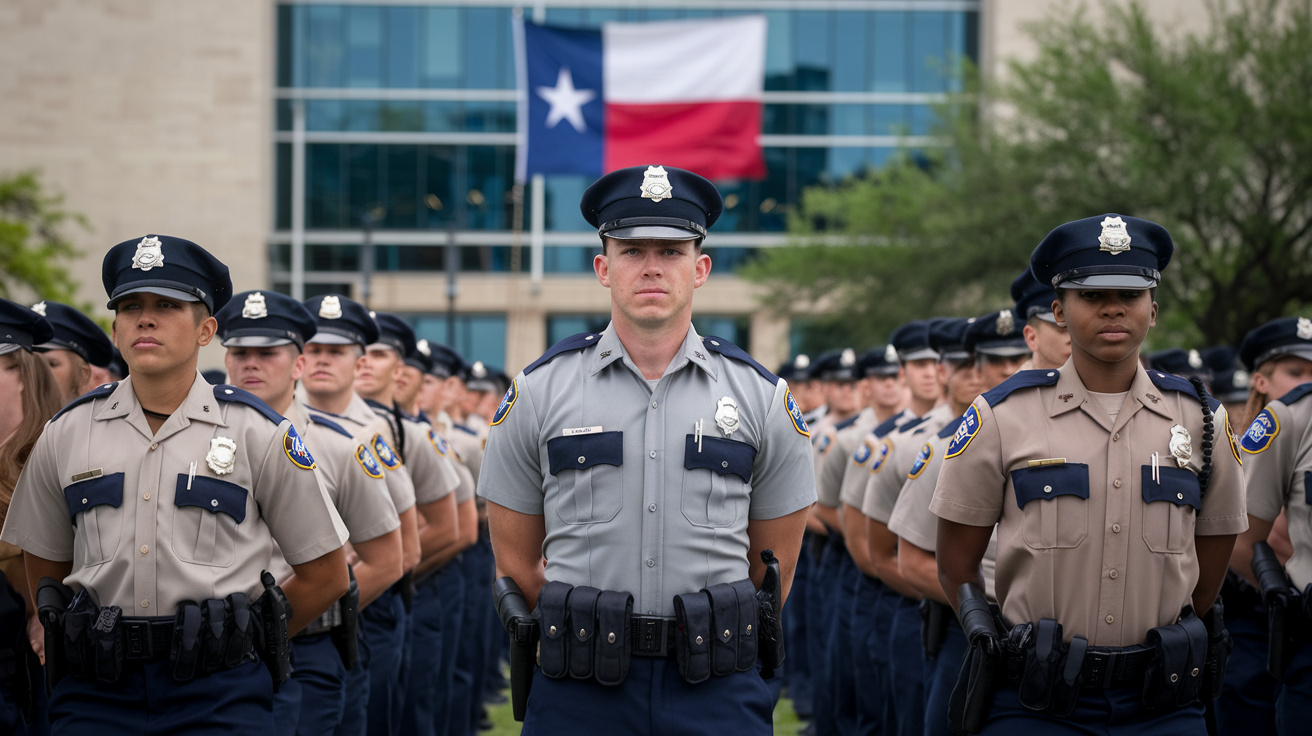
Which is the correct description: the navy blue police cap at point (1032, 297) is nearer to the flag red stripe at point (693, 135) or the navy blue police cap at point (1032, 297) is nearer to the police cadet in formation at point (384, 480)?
the police cadet in formation at point (384, 480)

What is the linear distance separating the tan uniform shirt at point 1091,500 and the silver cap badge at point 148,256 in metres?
2.78

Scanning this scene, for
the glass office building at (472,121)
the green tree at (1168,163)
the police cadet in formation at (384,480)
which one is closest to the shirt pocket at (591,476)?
the police cadet in formation at (384,480)

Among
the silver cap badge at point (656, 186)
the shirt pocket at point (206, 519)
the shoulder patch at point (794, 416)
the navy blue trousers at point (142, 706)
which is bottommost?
the navy blue trousers at point (142, 706)

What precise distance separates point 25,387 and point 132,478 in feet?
3.77

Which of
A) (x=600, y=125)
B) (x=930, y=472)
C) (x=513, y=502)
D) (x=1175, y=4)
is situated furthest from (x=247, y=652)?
(x=1175, y=4)

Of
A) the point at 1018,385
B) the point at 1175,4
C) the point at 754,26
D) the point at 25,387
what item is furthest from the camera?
the point at 1175,4

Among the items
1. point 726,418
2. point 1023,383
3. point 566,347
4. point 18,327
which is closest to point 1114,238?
point 1023,383

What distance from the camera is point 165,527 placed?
4.39 m

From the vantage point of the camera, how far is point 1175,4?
3922cm

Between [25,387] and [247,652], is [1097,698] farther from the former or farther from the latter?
[25,387]

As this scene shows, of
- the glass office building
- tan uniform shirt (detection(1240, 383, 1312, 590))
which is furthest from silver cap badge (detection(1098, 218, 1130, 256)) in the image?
the glass office building

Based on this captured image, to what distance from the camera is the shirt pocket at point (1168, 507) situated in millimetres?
4297

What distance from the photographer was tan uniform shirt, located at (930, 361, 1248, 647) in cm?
428

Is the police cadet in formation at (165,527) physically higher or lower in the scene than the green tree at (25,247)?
lower
